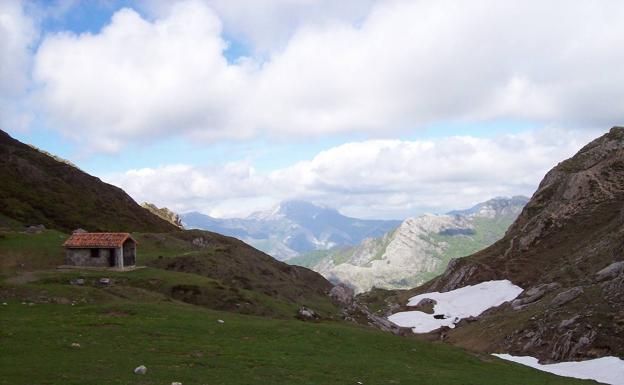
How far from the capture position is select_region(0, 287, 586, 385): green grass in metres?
29.6

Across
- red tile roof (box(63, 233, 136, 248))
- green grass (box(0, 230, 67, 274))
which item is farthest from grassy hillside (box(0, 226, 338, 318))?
red tile roof (box(63, 233, 136, 248))

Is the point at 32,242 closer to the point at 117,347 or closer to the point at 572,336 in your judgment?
the point at 117,347

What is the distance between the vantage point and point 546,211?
494 ft

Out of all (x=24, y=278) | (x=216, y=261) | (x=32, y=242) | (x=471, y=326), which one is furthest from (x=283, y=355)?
(x=471, y=326)

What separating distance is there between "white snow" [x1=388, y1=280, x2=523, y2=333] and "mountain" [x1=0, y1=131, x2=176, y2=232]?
8776 cm

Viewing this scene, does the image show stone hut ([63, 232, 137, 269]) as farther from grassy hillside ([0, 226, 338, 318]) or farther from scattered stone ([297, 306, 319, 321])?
scattered stone ([297, 306, 319, 321])

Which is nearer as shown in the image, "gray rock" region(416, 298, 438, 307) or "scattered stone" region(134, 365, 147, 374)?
"scattered stone" region(134, 365, 147, 374)

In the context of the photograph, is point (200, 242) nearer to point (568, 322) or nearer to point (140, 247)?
point (140, 247)

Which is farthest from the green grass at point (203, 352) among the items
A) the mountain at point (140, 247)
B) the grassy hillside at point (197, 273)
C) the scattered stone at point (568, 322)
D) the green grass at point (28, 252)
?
the scattered stone at point (568, 322)

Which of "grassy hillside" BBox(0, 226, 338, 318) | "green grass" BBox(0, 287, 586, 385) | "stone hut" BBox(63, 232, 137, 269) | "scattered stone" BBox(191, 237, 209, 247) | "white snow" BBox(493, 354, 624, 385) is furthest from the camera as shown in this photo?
"scattered stone" BBox(191, 237, 209, 247)

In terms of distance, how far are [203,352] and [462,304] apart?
11125cm

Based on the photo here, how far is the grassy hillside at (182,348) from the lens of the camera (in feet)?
98.2

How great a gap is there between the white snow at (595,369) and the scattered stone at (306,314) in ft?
102

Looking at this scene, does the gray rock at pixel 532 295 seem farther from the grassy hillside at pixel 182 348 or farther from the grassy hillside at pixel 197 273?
the grassy hillside at pixel 182 348
